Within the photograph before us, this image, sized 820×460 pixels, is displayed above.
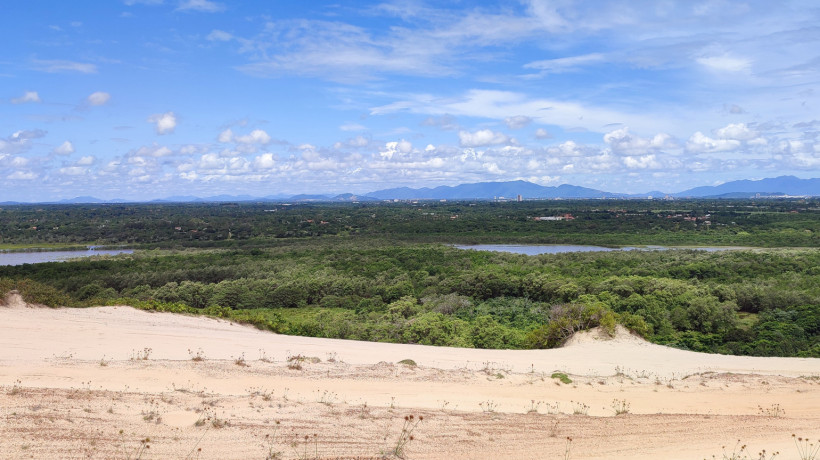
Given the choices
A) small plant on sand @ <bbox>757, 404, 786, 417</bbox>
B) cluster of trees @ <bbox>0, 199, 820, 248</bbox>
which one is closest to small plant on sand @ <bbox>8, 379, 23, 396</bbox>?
small plant on sand @ <bbox>757, 404, 786, 417</bbox>

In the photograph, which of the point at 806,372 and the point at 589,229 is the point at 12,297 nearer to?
the point at 806,372

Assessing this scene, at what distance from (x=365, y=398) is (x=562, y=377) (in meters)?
5.79

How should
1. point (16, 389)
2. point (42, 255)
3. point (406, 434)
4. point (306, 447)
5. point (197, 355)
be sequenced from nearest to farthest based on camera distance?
point (306, 447), point (406, 434), point (16, 389), point (197, 355), point (42, 255)

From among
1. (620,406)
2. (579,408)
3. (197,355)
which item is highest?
(197,355)

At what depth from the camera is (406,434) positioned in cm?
918

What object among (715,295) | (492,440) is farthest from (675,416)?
(715,295)

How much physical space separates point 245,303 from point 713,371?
29.7 m

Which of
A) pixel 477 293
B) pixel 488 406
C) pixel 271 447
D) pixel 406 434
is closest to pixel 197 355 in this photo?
pixel 271 447

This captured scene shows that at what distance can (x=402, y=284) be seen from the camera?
3938 centimetres

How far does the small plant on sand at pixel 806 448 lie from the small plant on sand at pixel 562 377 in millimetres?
5174

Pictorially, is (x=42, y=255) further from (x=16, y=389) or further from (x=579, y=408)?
(x=579, y=408)

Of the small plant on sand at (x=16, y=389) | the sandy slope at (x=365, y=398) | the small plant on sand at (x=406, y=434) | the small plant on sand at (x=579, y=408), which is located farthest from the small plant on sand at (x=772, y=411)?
the small plant on sand at (x=16, y=389)

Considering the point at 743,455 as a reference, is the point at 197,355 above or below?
above

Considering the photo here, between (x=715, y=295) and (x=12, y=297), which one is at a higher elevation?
(x=12, y=297)
